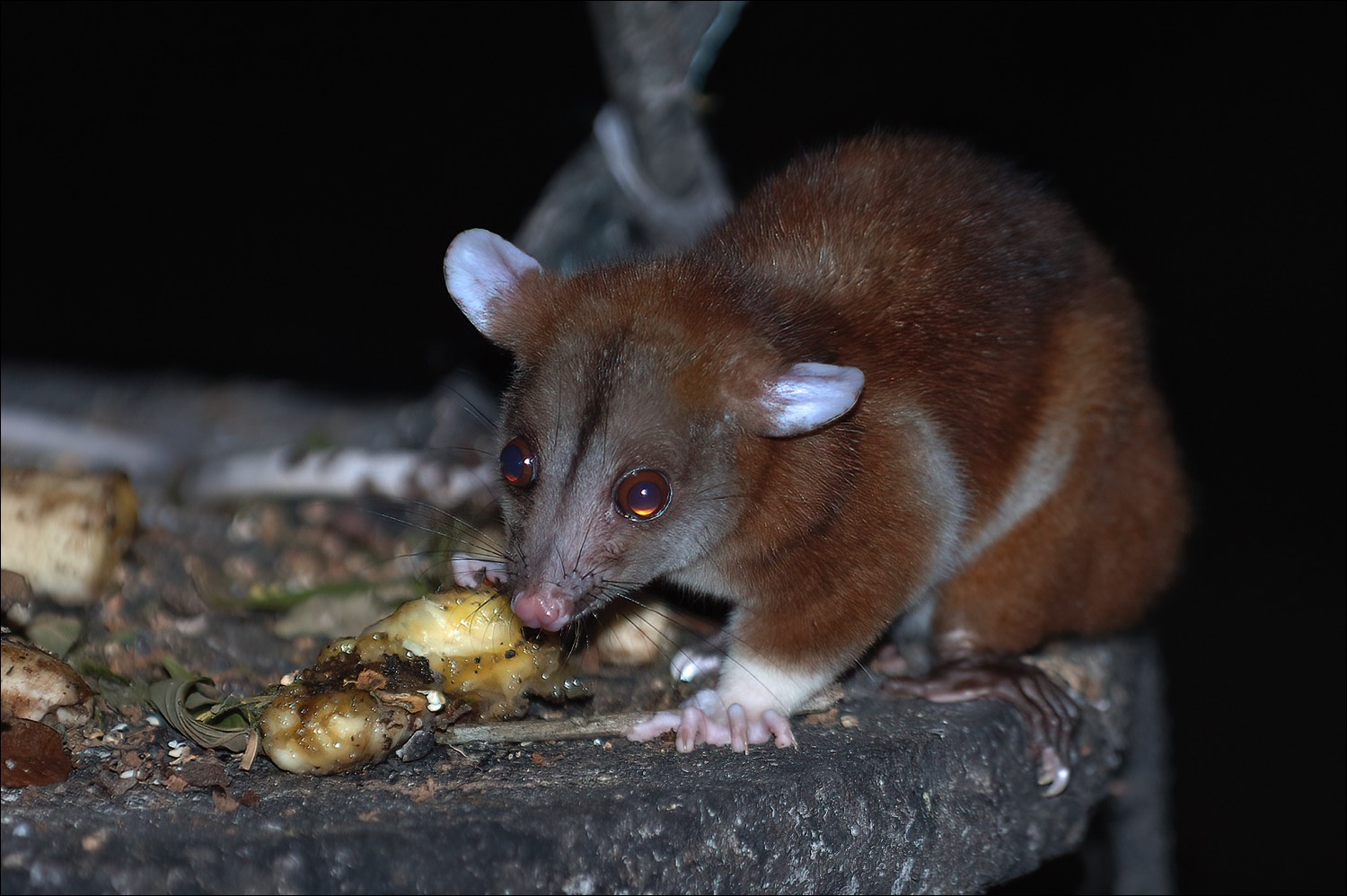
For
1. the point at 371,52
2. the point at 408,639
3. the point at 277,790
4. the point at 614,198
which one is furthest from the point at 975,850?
the point at 371,52

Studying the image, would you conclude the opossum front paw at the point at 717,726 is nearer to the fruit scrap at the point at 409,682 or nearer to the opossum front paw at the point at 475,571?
the fruit scrap at the point at 409,682

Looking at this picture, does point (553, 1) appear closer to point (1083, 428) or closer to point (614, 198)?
point (614, 198)

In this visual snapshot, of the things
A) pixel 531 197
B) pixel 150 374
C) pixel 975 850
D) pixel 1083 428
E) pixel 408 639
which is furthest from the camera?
pixel 150 374

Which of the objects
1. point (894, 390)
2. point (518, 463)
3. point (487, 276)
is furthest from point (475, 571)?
point (894, 390)

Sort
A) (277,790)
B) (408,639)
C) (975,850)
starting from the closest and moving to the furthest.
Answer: (277,790), (408,639), (975,850)

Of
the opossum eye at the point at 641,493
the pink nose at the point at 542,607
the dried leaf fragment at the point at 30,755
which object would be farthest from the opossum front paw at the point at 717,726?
the dried leaf fragment at the point at 30,755

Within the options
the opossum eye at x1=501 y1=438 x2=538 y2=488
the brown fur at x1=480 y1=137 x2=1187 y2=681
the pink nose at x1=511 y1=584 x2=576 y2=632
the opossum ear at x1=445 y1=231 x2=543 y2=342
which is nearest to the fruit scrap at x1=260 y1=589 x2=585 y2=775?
the pink nose at x1=511 y1=584 x2=576 y2=632
